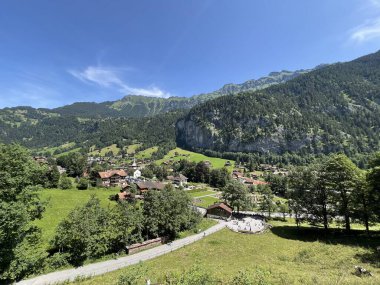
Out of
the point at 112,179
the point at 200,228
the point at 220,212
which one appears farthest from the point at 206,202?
the point at 112,179

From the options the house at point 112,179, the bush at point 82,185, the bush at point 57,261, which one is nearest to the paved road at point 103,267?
the bush at point 57,261

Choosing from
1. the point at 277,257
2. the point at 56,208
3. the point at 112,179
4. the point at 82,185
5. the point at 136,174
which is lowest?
the point at 277,257

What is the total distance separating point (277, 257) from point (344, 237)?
46.2ft

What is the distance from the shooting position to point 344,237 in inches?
1324

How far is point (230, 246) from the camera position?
34969 millimetres

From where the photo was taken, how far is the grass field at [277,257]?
1706cm

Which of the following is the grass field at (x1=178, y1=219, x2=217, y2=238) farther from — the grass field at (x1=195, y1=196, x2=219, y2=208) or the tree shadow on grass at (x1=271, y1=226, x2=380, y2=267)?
the grass field at (x1=195, y1=196, x2=219, y2=208)

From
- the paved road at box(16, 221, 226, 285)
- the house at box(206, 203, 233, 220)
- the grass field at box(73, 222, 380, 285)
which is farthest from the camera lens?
the house at box(206, 203, 233, 220)

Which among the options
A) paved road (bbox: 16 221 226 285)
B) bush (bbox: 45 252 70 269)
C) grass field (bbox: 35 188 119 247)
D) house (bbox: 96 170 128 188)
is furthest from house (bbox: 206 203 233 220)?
house (bbox: 96 170 128 188)

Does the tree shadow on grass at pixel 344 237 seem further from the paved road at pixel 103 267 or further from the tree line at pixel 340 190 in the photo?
the paved road at pixel 103 267

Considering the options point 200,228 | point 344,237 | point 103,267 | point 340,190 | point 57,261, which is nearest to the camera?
point 57,261

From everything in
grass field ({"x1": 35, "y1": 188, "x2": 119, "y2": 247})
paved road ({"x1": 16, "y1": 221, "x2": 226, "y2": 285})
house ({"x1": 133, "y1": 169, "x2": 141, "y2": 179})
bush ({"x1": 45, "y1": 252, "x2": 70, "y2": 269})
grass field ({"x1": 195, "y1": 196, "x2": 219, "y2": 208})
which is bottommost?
grass field ({"x1": 195, "y1": 196, "x2": 219, "y2": 208})

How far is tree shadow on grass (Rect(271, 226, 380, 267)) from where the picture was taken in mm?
22969

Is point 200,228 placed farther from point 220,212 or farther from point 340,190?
point 340,190
